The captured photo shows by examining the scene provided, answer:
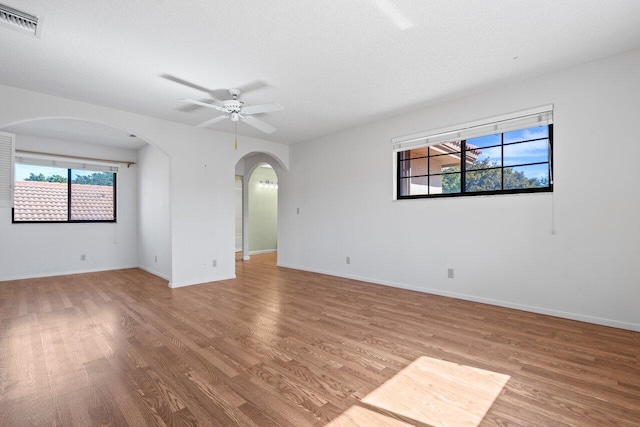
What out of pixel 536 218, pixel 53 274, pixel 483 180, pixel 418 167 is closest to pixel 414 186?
pixel 418 167

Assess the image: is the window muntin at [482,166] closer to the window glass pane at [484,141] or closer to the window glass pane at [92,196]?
the window glass pane at [484,141]

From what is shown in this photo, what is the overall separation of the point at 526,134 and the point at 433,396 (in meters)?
3.30

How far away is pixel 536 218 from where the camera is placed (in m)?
3.45

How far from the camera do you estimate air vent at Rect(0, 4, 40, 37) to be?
2264 mm

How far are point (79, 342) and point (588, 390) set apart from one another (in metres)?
3.96

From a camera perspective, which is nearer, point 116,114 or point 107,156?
point 116,114

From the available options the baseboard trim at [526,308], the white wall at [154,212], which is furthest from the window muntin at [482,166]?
the white wall at [154,212]

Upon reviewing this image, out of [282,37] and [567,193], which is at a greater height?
[282,37]

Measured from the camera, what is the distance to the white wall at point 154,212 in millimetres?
5501

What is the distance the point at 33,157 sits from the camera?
565 cm

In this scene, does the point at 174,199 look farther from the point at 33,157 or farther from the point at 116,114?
the point at 33,157

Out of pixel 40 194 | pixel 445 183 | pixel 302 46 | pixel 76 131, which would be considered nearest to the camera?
pixel 302 46

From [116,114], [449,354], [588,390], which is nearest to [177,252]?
[116,114]

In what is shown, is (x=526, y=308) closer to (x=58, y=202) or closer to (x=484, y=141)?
(x=484, y=141)
